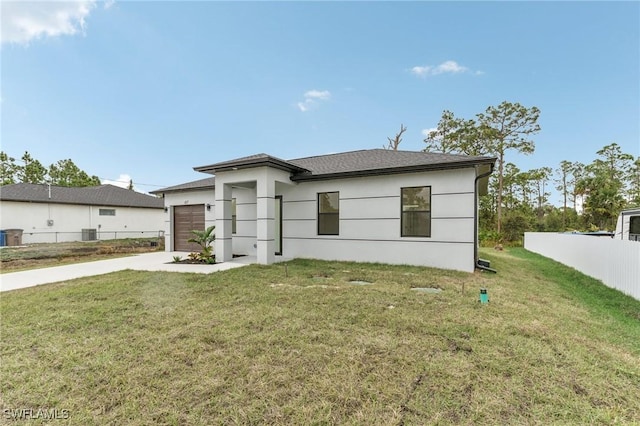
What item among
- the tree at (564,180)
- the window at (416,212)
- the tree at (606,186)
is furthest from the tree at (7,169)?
the tree at (564,180)

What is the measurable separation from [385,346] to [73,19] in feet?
46.9

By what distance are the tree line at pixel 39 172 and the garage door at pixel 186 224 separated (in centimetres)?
2991

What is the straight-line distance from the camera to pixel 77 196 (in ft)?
65.8

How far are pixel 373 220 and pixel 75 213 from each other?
2232 cm

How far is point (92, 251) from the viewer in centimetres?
1163

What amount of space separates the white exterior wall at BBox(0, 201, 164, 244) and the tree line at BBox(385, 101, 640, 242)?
2267 centimetres

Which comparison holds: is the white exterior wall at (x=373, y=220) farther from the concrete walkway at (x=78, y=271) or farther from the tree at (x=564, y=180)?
the tree at (x=564, y=180)

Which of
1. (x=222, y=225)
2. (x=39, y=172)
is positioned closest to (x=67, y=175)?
(x=39, y=172)

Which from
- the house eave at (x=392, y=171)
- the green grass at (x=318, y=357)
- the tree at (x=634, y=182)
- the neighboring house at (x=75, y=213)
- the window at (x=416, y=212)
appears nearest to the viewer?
the green grass at (x=318, y=357)

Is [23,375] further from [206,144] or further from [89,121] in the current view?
[89,121]

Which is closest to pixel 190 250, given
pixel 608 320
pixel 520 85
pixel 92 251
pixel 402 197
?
pixel 92 251

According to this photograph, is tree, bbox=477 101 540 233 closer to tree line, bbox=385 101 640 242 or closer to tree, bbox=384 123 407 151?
tree line, bbox=385 101 640 242

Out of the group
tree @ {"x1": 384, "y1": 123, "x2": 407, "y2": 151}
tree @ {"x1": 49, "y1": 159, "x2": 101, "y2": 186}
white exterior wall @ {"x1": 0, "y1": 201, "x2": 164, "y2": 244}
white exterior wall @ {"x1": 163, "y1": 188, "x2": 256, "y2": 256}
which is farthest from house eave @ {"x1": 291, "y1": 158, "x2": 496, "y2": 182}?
tree @ {"x1": 49, "y1": 159, "x2": 101, "y2": 186}

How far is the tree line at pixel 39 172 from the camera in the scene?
2902cm
